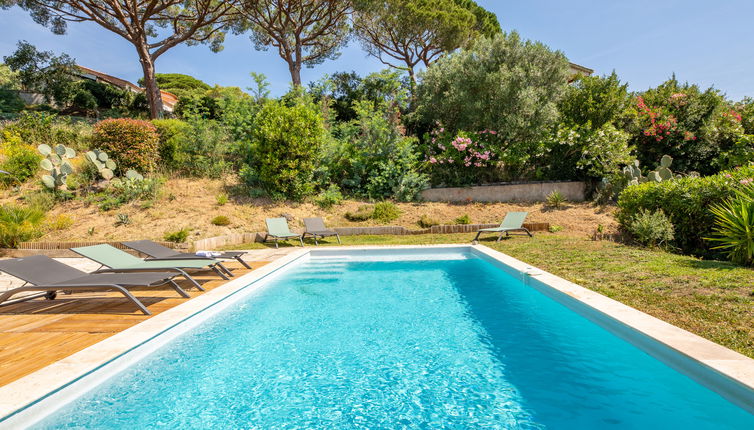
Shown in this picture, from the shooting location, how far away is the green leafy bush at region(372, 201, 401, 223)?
13586mm

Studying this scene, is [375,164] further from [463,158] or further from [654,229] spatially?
[654,229]

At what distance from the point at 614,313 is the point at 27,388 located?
204 inches

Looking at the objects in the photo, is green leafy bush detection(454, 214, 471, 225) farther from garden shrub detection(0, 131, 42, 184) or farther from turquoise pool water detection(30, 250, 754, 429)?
garden shrub detection(0, 131, 42, 184)

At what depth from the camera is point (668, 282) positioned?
5.12 metres

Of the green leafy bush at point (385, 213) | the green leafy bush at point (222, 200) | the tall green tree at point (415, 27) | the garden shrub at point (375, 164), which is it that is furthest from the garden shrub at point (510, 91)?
the green leafy bush at point (222, 200)

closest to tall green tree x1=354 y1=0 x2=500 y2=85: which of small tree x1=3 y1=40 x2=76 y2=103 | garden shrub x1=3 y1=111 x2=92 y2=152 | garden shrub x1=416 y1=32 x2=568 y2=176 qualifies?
garden shrub x1=416 y1=32 x2=568 y2=176

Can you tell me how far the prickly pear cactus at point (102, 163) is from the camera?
12.1 meters

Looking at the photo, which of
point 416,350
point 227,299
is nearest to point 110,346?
point 227,299

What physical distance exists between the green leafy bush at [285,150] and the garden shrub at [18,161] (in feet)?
23.2

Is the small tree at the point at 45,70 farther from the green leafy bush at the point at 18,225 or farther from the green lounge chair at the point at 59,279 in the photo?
the green lounge chair at the point at 59,279

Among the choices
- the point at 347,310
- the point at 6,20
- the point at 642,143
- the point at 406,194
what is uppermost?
the point at 6,20

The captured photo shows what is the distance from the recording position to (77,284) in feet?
13.9

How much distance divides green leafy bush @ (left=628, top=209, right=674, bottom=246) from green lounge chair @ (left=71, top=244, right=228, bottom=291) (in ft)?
29.1

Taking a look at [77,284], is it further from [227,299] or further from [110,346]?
[227,299]
